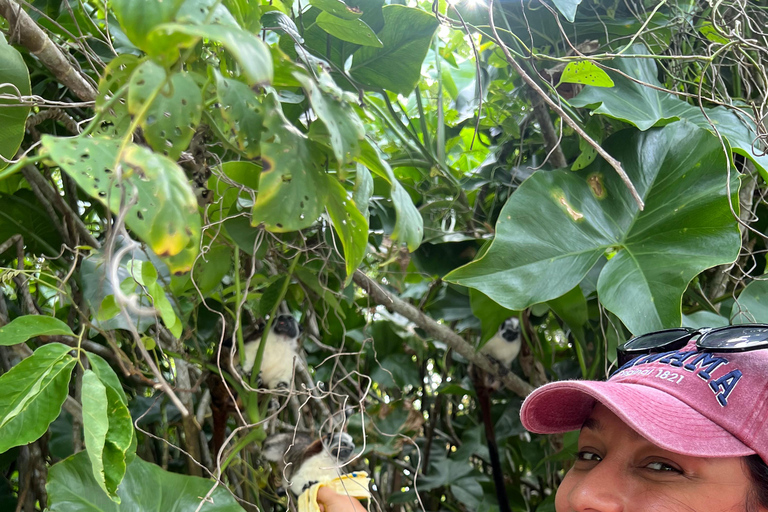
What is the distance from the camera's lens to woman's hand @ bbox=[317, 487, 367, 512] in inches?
29.3

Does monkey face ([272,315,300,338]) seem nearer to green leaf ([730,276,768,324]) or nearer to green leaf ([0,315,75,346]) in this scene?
green leaf ([0,315,75,346])

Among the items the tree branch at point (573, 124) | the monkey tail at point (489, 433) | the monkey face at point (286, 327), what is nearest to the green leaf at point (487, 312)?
the monkey tail at point (489, 433)

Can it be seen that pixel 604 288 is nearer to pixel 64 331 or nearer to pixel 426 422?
pixel 64 331

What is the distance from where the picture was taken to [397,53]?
776 mm

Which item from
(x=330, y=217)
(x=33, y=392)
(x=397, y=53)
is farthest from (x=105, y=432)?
(x=397, y=53)

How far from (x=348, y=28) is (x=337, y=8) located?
0.03 meters

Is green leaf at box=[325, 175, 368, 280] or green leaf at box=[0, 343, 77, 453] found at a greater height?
green leaf at box=[325, 175, 368, 280]

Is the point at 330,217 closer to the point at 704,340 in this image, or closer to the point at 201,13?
the point at 201,13

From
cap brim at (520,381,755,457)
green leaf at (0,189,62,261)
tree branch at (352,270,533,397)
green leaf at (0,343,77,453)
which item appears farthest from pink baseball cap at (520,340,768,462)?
green leaf at (0,189,62,261)

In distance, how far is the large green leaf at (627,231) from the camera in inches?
27.1

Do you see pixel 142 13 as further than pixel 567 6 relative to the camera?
No

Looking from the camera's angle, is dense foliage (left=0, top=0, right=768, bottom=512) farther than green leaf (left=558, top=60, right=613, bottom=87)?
No

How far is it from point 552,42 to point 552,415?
652mm

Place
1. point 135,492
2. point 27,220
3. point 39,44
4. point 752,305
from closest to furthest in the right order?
point 39,44
point 135,492
point 752,305
point 27,220
